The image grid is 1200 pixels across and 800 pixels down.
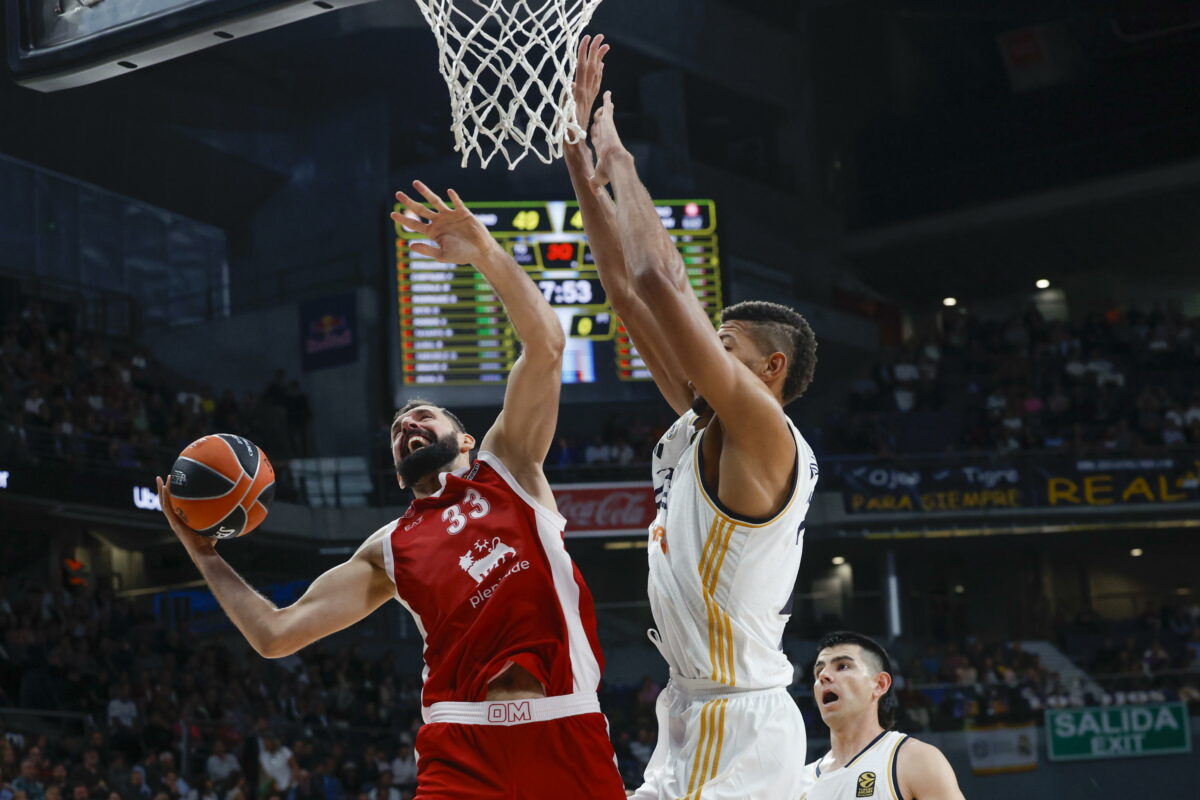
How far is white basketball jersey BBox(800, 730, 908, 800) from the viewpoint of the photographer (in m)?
5.05

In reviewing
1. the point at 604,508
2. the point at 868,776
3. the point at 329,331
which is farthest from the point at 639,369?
the point at 868,776

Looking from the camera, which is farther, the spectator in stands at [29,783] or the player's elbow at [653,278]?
the spectator in stands at [29,783]

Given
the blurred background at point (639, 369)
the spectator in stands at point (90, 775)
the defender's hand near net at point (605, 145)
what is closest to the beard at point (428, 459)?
the defender's hand near net at point (605, 145)

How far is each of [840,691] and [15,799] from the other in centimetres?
790

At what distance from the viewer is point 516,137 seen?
4098 mm

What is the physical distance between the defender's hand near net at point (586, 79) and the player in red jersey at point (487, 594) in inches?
16.5

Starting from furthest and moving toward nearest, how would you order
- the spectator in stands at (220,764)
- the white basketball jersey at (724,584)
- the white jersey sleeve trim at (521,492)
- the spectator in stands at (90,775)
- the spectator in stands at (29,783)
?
the spectator in stands at (220,764), the spectator in stands at (90,775), the spectator in stands at (29,783), the white jersey sleeve trim at (521,492), the white basketball jersey at (724,584)

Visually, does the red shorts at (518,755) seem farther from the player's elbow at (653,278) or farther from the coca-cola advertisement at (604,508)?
the coca-cola advertisement at (604,508)

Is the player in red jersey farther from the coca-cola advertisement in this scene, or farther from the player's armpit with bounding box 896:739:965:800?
the coca-cola advertisement

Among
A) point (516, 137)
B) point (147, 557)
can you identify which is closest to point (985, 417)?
point (147, 557)

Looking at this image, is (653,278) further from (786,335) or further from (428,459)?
(428,459)

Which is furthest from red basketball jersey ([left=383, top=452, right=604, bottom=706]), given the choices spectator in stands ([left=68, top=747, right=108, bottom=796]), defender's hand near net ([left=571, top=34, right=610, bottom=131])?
Answer: spectator in stands ([left=68, top=747, right=108, bottom=796])

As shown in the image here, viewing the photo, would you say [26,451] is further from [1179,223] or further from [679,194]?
[1179,223]

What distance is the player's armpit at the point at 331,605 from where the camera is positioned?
369 cm
